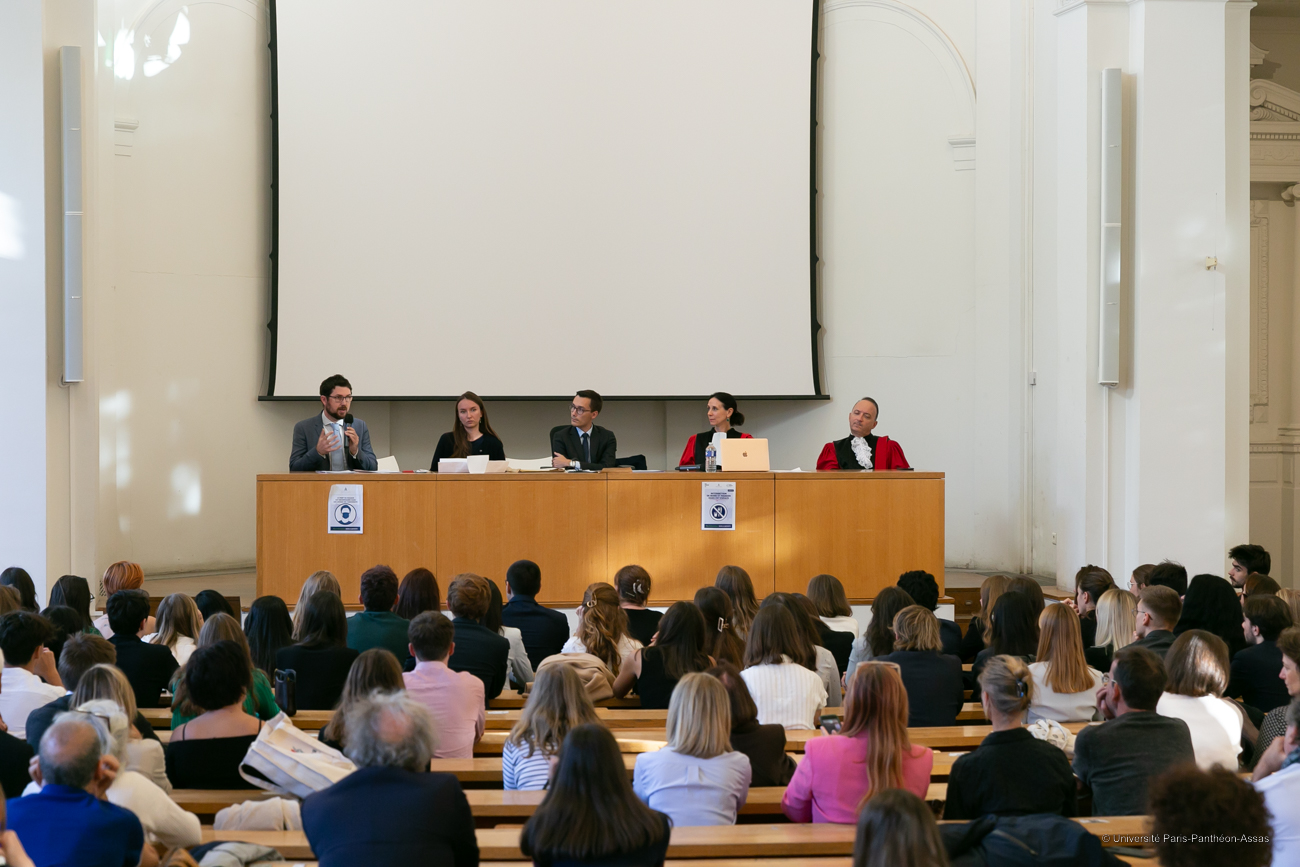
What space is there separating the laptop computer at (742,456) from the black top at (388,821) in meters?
5.09

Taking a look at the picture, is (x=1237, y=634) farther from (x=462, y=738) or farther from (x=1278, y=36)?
(x=1278, y=36)

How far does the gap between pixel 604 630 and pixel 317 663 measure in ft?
3.70

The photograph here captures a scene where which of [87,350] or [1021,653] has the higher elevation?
[87,350]

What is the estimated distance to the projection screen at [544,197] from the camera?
10.2 meters

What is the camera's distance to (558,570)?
746 centimetres

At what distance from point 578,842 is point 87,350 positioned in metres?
7.05

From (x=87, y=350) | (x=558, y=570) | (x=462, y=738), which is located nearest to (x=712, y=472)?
(x=558, y=570)

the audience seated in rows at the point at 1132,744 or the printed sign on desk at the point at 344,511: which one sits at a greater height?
the printed sign on desk at the point at 344,511

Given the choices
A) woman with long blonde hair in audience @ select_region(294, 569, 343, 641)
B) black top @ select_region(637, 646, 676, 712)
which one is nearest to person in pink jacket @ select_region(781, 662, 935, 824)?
black top @ select_region(637, 646, 676, 712)

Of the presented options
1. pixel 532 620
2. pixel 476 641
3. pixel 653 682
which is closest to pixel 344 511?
pixel 532 620

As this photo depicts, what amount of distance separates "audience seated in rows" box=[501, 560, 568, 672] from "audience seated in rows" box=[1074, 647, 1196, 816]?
2.72m

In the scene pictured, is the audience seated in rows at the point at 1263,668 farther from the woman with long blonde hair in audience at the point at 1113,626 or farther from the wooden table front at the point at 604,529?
the wooden table front at the point at 604,529

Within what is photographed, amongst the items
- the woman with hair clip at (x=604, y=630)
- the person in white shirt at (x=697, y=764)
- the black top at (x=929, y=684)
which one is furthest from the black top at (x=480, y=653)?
the person in white shirt at (x=697, y=764)

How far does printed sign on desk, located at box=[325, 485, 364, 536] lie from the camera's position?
7.25 meters
